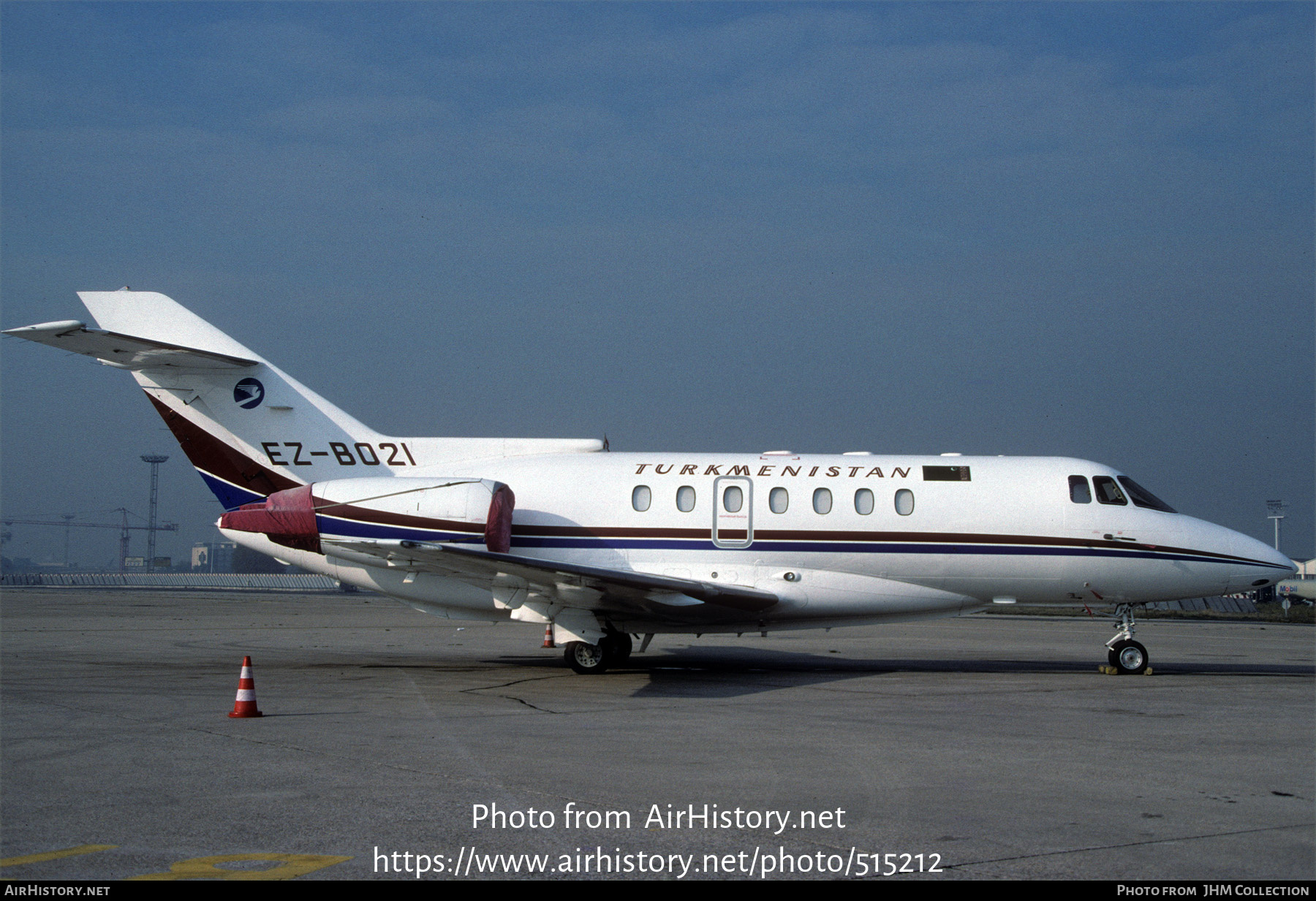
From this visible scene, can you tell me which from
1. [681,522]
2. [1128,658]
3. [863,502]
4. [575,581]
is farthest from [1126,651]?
[575,581]

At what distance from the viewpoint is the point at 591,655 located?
15.8 meters

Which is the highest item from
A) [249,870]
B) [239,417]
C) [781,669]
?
[239,417]

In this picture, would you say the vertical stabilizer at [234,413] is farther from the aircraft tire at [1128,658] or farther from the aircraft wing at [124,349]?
the aircraft tire at [1128,658]

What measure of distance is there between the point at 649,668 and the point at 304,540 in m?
5.74

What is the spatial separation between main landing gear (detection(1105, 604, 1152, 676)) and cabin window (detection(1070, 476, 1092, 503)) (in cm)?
184

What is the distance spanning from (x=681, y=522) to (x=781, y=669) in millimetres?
3339

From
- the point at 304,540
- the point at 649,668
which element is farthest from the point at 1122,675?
the point at 304,540

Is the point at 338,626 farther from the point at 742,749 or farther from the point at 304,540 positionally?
the point at 742,749

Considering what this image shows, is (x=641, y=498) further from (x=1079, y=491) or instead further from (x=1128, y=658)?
(x=1128, y=658)

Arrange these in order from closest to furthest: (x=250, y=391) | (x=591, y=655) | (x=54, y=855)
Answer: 1. (x=54, y=855)
2. (x=591, y=655)
3. (x=250, y=391)

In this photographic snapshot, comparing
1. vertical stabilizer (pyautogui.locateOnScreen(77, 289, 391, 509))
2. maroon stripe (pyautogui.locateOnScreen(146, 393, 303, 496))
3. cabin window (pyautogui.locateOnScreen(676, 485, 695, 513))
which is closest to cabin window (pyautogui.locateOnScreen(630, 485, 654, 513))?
cabin window (pyautogui.locateOnScreen(676, 485, 695, 513))

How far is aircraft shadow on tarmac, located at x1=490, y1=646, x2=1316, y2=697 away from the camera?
589 inches

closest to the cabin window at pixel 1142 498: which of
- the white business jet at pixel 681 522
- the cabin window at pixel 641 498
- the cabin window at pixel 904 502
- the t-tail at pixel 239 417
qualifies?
the white business jet at pixel 681 522

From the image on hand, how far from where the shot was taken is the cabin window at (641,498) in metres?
16.5
